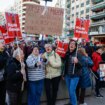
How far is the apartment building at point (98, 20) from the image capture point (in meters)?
57.6

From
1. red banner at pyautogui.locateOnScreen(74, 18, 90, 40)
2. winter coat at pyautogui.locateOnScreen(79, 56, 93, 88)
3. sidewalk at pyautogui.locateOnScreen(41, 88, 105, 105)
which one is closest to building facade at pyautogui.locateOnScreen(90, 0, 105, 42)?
sidewalk at pyautogui.locateOnScreen(41, 88, 105, 105)

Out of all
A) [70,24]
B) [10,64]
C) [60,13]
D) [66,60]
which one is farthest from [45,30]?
[70,24]

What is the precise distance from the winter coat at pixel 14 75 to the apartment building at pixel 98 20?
52177 millimetres

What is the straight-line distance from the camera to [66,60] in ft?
20.7

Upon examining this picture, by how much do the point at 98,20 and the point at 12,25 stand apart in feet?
192

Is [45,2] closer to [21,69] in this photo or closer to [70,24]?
Result: [21,69]

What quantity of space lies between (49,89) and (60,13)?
7.62ft

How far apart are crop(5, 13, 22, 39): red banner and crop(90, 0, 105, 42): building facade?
169ft

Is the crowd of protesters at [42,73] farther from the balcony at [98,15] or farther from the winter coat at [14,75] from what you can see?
the balcony at [98,15]

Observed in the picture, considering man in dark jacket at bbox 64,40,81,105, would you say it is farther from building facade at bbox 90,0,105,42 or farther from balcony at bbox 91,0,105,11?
balcony at bbox 91,0,105,11

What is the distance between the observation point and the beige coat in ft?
19.9

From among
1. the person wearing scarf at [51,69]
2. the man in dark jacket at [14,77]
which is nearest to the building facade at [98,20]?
the person wearing scarf at [51,69]

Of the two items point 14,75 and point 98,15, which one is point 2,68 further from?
point 98,15

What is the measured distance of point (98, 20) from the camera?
62.2 metres
